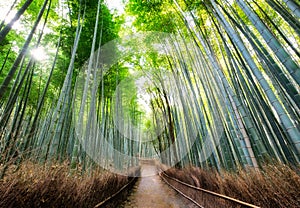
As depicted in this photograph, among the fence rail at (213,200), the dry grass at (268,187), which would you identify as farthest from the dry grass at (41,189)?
the dry grass at (268,187)

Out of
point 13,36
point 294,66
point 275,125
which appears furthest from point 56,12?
point 275,125

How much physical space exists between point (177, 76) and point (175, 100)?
136 cm

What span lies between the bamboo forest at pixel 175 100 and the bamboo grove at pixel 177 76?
0.9 inches

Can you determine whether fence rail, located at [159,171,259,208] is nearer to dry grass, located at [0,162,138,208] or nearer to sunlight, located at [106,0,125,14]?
dry grass, located at [0,162,138,208]

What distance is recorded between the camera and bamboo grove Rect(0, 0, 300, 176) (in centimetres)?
189

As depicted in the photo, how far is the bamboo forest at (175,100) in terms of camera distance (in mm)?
1551

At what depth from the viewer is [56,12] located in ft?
14.3

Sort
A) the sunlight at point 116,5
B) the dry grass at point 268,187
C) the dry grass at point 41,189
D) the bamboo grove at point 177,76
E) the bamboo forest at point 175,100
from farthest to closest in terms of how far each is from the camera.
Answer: the sunlight at point 116,5 → the bamboo grove at point 177,76 → the bamboo forest at point 175,100 → the dry grass at point 268,187 → the dry grass at point 41,189

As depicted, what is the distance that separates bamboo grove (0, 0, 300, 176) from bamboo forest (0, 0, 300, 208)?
0.02 metres

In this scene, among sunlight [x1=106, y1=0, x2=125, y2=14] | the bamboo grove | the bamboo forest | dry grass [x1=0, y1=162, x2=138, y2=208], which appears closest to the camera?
dry grass [x1=0, y1=162, x2=138, y2=208]

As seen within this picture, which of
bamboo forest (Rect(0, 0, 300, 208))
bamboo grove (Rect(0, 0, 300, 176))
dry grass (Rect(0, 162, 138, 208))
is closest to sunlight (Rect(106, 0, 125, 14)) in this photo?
bamboo forest (Rect(0, 0, 300, 208))

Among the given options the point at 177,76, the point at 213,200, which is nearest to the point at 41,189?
the point at 213,200

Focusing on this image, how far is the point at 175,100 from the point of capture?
6066mm

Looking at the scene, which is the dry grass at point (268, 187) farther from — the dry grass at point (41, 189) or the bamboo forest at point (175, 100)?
Result: the dry grass at point (41, 189)
